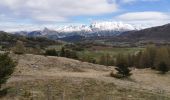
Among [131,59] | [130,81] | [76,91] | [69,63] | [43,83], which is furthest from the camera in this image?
[131,59]

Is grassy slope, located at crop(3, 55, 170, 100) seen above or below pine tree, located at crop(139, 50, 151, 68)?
above

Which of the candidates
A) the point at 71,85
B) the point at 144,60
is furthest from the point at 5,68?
the point at 144,60

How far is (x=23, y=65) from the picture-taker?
45.5 m

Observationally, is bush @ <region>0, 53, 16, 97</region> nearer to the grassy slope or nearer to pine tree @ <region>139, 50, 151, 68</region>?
the grassy slope

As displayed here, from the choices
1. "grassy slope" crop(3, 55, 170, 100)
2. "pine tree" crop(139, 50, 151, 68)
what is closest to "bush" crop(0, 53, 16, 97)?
"grassy slope" crop(3, 55, 170, 100)

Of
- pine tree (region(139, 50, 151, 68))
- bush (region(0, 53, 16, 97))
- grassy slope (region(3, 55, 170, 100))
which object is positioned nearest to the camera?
bush (region(0, 53, 16, 97))

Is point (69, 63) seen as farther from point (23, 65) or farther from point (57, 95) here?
point (57, 95)

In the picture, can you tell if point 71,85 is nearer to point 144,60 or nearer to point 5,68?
point 5,68

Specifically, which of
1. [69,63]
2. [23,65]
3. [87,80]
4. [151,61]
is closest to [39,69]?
[23,65]

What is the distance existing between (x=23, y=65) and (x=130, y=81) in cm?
1361

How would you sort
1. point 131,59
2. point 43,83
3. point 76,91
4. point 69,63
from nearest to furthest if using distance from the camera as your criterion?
point 76,91, point 43,83, point 69,63, point 131,59

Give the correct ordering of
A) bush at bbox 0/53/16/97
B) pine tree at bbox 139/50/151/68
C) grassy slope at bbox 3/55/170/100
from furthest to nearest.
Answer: pine tree at bbox 139/50/151/68
grassy slope at bbox 3/55/170/100
bush at bbox 0/53/16/97

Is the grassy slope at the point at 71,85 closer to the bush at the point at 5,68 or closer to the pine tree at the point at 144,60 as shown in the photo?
the bush at the point at 5,68

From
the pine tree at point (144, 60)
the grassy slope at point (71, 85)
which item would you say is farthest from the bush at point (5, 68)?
the pine tree at point (144, 60)
